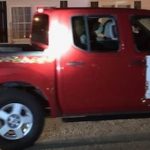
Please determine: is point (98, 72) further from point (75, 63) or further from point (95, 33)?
point (95, 33)

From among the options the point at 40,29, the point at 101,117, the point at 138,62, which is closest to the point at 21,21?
the point at 101,117

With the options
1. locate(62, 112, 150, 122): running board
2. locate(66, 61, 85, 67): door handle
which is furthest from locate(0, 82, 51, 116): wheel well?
locate(62, 112, 150, 122): running board

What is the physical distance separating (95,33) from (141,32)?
0.64m

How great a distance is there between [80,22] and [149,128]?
Result: 1863 millimetres

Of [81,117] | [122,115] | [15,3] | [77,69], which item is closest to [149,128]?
[122,115]

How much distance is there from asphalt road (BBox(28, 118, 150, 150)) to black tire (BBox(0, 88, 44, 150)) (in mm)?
166

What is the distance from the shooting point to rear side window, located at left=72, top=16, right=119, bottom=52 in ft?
23.8

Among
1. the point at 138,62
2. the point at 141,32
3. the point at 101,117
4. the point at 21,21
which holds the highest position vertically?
the point at 141,32

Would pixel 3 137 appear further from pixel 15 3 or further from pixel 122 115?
pixel 15 3

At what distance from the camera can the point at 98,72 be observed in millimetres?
7254

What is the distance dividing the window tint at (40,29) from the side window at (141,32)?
3.62ft

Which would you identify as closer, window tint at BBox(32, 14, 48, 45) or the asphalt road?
the asphalt road

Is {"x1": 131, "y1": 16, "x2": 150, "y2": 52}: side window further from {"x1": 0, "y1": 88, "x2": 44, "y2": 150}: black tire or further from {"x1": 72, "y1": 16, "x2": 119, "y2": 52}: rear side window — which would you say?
{"x1": 0, "y1": 88, "x2": 44, "y2": 150}: black tire

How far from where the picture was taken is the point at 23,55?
704 cm
